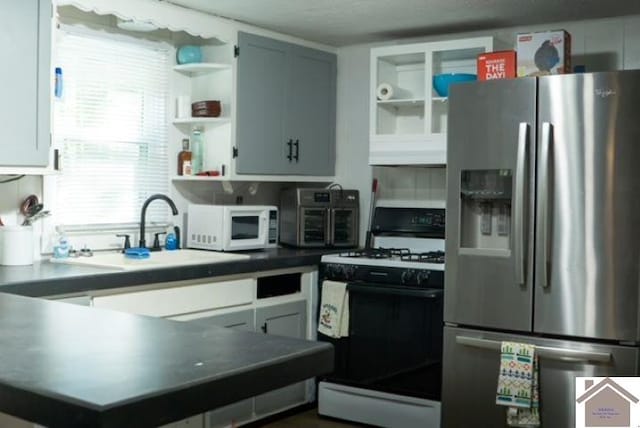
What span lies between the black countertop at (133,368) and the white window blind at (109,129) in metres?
2.16

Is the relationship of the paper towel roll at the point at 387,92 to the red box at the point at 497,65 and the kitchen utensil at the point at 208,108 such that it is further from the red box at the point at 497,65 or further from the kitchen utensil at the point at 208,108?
the kitchen utensil at the point at 208,108

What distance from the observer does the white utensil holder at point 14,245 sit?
319 centimetres

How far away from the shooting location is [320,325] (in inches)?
162

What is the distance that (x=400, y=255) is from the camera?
4.20 metres

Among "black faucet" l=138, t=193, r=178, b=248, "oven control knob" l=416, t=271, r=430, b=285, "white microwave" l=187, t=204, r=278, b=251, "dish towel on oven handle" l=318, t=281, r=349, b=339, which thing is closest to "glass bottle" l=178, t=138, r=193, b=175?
"white microwave" l=187, t=204, r=278, b=251

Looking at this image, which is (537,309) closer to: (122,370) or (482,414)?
(482,414)

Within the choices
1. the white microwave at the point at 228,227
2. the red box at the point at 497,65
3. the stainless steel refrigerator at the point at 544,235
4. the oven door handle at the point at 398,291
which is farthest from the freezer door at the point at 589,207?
the white microwave at the point at 228,227

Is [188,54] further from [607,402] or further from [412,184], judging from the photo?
[607,402]

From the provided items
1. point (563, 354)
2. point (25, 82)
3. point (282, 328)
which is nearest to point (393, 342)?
point (282, 328)

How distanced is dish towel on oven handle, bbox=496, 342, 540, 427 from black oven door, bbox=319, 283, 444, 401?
537mm

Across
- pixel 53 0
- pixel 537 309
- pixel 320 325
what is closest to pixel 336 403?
pixel 320 325

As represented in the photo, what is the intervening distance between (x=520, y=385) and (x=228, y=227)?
1696 mm

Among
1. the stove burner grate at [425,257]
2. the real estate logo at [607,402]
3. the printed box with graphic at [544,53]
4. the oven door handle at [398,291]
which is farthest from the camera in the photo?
the stove burner grate at [425,257]

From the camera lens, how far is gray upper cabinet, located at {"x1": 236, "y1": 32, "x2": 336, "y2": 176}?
4.20 m
